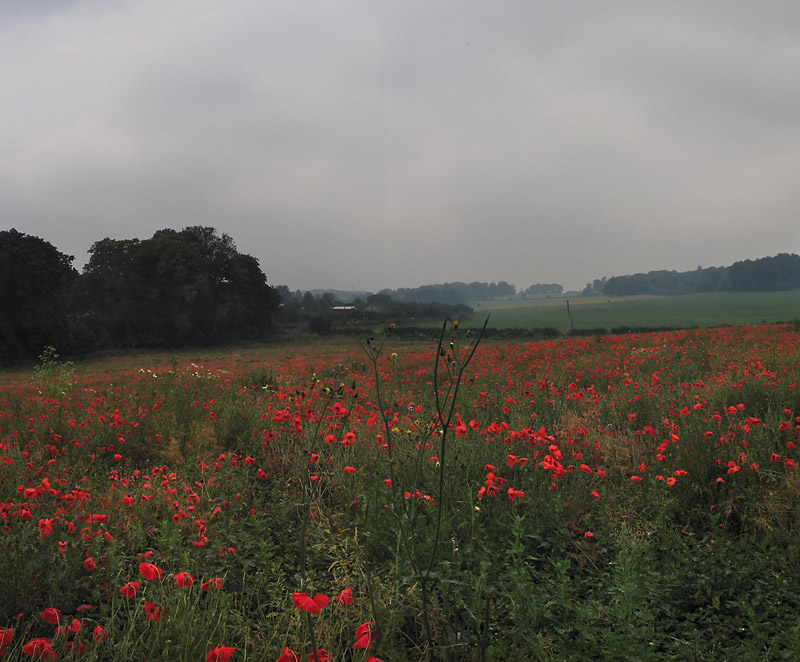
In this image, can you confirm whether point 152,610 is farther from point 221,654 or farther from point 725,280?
point 725,280

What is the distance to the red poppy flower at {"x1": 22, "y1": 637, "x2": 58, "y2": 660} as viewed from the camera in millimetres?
1690

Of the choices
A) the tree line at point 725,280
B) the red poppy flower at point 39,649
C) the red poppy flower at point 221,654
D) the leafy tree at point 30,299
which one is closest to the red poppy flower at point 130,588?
the red poppy flower at point 39,649

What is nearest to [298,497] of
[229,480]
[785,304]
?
[229,480]

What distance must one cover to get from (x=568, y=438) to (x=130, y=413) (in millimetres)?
4934

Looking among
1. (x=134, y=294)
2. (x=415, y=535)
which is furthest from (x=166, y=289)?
(x=415, y=535)

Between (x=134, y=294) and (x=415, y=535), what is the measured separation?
39.1 m

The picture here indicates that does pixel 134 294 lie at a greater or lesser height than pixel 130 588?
greater

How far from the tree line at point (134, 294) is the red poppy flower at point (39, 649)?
110 ft

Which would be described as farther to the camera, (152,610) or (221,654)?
(152,610)

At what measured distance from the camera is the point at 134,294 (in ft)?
121

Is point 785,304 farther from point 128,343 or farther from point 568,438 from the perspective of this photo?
point 568,438

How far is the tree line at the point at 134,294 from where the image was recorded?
2964cm

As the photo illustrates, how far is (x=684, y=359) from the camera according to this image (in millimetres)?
8820

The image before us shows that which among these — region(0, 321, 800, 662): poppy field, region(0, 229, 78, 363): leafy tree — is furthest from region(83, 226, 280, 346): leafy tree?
region(0, 321, 800, 662): poppy field
